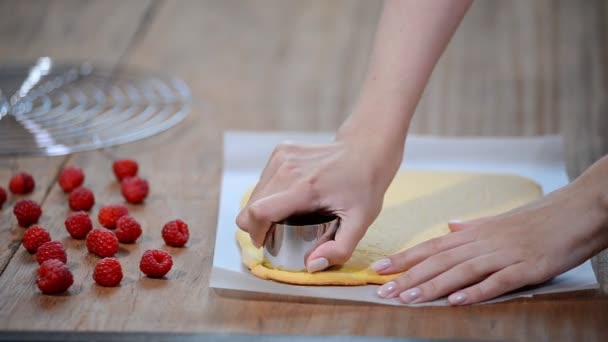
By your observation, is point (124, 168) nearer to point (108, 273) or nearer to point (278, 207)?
point (108, 273)

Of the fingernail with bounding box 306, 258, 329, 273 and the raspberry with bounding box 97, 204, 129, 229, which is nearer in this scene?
the fingernail with bounding box 306, 258, 329, 273

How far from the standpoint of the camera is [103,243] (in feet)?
4.00

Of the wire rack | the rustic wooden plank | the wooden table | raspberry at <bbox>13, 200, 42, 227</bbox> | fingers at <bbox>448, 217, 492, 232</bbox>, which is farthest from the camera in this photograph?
the rustic wooden plank

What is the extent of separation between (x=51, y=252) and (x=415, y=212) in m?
0.52

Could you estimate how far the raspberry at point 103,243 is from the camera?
4.00 feet

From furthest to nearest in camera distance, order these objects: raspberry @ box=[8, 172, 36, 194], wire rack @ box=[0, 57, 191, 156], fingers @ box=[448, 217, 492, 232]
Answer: wire rack @ box=[0, 57, 191, 156] < raspberry @ box=[8, 172, 36, 194] < fingers @ box=[448, 217, 492, 232]

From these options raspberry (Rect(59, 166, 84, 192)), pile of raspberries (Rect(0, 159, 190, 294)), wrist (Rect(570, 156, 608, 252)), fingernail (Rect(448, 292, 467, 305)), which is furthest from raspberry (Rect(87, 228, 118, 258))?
wrist (Rect(570, 156, 608, 252))

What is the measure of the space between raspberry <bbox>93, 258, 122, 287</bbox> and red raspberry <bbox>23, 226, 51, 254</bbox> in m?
0.13

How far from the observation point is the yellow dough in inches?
44.7

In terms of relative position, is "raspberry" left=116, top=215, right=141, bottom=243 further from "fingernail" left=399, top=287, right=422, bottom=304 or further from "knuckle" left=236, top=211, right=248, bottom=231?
"fingernail" left=399, top=287, right=422, bottom=304

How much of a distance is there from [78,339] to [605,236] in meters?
0.63

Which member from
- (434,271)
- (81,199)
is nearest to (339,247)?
(434,271)

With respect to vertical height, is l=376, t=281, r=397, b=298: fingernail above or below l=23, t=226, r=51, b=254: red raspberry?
below

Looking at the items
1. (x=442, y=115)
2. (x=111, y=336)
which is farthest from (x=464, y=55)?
(x=111, y=336)
